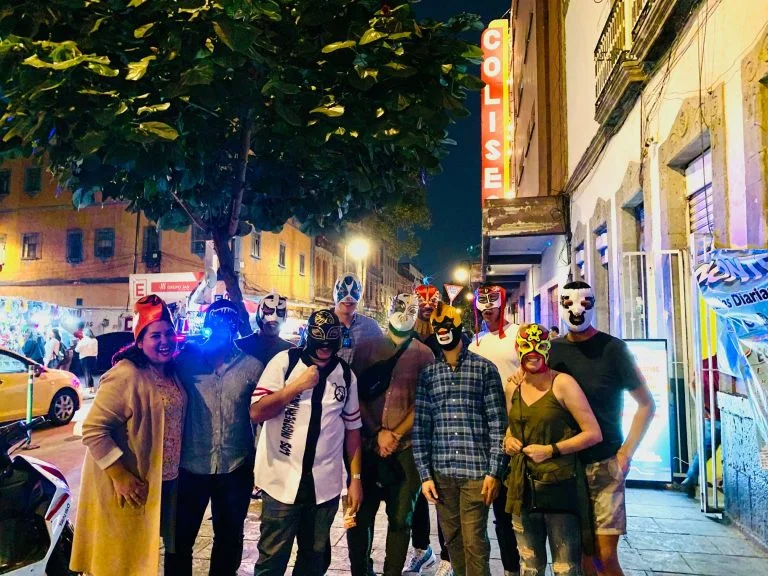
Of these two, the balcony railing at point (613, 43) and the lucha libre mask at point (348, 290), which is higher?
the balcony railing at point (613, 43)

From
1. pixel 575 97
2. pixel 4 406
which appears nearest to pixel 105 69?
pixel 4 406

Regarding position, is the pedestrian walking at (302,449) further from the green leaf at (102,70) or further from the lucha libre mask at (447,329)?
the green leaf at (102,70)

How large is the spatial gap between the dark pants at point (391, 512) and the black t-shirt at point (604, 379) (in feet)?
3.73

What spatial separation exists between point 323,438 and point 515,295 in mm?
26011

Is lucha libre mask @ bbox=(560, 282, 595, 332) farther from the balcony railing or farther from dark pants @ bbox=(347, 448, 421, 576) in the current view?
the balcony railing

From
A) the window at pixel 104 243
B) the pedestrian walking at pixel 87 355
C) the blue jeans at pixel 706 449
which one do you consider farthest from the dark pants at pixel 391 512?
the window at pixel 104 243

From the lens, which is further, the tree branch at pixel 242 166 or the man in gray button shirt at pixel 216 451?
the tree branch at pixel 242 166

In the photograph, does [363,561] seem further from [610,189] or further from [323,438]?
[610,189]

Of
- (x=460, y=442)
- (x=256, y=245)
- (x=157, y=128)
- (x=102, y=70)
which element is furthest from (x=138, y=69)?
(x=256, y=245)

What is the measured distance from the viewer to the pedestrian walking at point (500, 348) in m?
4.03

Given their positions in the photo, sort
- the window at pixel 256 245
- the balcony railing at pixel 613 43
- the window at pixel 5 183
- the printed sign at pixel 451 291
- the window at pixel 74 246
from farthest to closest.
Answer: the window at pixel 5 183
the window at pixel 256 245
the window at pixel 74 246
the balcony railing at pixel 613 43
the printed sign at pixel 451 291

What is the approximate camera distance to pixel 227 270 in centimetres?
502

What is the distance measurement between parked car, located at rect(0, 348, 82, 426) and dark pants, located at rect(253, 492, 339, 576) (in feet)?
29.8

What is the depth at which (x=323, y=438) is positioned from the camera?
335 cm
